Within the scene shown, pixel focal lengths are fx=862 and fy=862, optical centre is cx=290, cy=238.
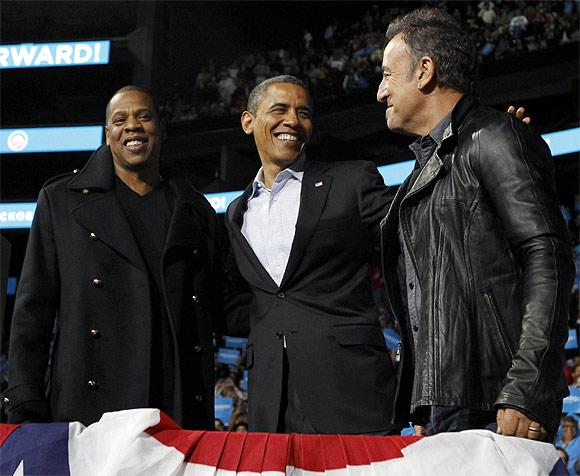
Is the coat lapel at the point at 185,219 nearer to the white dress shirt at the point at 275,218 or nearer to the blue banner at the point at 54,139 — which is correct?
the white dress shirt at the point at 275,218

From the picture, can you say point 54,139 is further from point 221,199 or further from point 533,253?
point 533,253

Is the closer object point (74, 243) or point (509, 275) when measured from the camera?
point (509, 275)

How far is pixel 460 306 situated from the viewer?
1.67 m

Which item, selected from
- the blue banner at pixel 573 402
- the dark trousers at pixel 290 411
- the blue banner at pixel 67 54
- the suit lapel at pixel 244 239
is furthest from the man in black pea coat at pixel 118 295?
the blue banner at pixel 67 54

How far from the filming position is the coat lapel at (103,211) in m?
2.40

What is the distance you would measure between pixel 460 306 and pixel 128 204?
1.22 metres

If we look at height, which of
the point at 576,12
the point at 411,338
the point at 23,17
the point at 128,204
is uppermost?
the point at 23,17

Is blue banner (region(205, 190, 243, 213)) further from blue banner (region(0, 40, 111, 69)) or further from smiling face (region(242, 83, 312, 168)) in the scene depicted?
smiling face (region(242, 83, 312, 168))

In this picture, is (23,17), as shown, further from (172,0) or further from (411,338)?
(411,338)

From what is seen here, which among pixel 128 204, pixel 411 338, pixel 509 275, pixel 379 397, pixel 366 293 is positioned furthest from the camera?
pixel 128 204

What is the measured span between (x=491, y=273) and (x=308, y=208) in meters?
0.84

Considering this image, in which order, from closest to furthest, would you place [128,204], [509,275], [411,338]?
[509,275] < [411,338] < [128,204]

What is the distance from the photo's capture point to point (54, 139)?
38.7ft

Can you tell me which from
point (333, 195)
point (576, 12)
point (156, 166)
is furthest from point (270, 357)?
point (576, 12)
